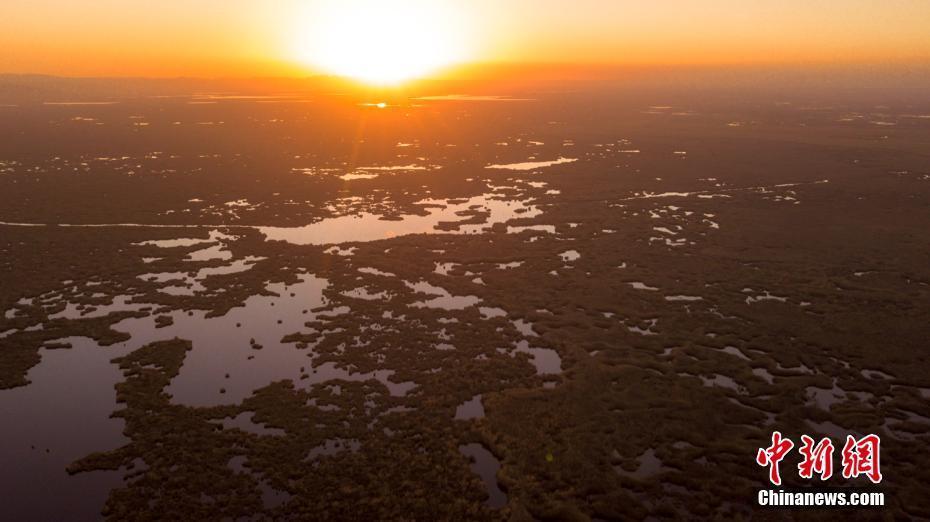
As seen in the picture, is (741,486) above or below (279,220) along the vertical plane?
below

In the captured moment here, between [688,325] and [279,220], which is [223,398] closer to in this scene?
[688,325]

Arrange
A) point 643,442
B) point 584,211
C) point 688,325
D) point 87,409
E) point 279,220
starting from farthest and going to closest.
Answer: point 584,211, point 279,220, point 688,325, point 87,409, point 643,442

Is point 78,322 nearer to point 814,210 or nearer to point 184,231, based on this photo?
point 184,231

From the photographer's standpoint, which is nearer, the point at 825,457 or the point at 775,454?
the point at 825,457

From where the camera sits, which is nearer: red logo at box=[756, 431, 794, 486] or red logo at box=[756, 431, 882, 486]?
red logo at box=[756, 431, 794, 486]

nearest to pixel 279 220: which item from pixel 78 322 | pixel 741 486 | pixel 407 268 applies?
pixel 407 268

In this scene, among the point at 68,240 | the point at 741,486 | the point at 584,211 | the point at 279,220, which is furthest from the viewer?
the point at 584,211

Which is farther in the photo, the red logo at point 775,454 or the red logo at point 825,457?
the red logo at point 825,457

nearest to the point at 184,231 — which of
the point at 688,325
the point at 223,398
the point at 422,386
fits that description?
the point at 223,398

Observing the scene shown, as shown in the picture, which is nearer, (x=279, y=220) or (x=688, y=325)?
(x=688, y=325)
